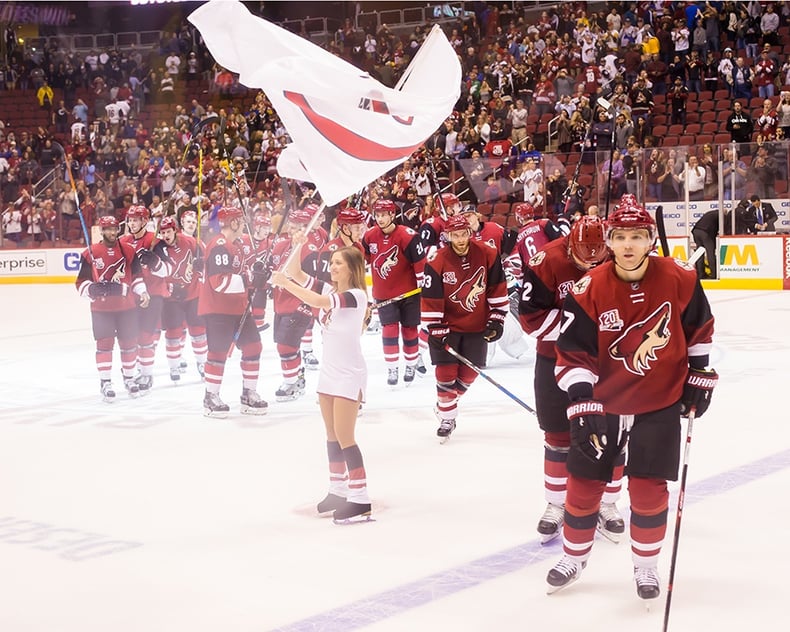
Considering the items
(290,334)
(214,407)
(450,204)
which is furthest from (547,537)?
(450,204)

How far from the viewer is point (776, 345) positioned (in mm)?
11516

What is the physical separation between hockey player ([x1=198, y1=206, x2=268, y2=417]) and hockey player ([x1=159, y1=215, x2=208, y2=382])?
65.2 inches

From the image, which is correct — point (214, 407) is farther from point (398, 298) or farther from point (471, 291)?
point (471, 291)

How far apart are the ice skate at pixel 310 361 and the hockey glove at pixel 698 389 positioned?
23.8ft

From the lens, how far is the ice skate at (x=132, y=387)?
9828 millimetres

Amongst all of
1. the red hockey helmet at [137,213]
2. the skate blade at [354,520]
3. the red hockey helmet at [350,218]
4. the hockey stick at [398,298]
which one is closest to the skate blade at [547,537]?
the skate blade at [354,520]

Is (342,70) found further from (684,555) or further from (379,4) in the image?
(379,4)

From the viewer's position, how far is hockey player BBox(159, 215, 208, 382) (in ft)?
34.4

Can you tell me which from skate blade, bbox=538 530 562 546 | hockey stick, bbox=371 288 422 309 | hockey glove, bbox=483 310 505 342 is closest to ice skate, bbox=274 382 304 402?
hockey stick, bbox=371 288 422 309

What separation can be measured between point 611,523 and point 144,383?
19.5ft

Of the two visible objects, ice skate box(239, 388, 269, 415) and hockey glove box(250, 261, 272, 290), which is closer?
hockey glove box(250, 261, 272, 290)

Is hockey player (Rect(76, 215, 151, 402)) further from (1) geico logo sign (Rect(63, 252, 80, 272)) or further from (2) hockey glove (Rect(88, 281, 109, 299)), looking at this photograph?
(1) geico logo sign (Rect(63, 252, 80, 272))

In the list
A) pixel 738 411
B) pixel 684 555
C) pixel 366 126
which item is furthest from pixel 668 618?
pixel 738 411

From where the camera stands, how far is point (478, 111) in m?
23.2
